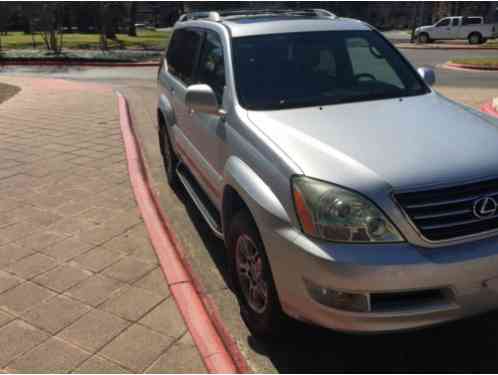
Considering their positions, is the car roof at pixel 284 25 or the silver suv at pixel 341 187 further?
the car roof at pixel 284 25

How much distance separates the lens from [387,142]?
297 cm

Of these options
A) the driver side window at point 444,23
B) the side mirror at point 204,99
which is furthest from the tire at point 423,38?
the side mirror at point 204,99

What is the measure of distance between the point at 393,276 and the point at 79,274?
8.69 ft

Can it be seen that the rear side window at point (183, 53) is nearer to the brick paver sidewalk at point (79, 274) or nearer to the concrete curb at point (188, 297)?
→ the concrete curb at point (188, 297)

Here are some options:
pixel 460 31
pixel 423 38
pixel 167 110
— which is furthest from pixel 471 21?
pixel 167 110

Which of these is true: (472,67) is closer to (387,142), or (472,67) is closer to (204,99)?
(204,99)

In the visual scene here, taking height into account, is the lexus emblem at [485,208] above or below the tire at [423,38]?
above

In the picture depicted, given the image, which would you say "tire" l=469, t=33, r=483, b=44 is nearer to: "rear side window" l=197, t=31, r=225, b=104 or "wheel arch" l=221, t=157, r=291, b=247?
"rear side window" l=197, t=31, r=225, b=104

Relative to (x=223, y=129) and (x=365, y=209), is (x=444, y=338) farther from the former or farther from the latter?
(x=223, y=129)

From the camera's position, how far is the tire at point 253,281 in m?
3.00

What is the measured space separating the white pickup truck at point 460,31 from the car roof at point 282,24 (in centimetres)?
3512

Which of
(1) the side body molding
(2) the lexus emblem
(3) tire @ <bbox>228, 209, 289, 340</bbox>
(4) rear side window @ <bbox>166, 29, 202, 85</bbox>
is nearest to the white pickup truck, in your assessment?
(4) rear side window @ <bbox>166, 29, 202, 85</bbox>

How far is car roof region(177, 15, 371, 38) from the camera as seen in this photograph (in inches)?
165

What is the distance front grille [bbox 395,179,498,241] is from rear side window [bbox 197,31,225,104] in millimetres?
1891
